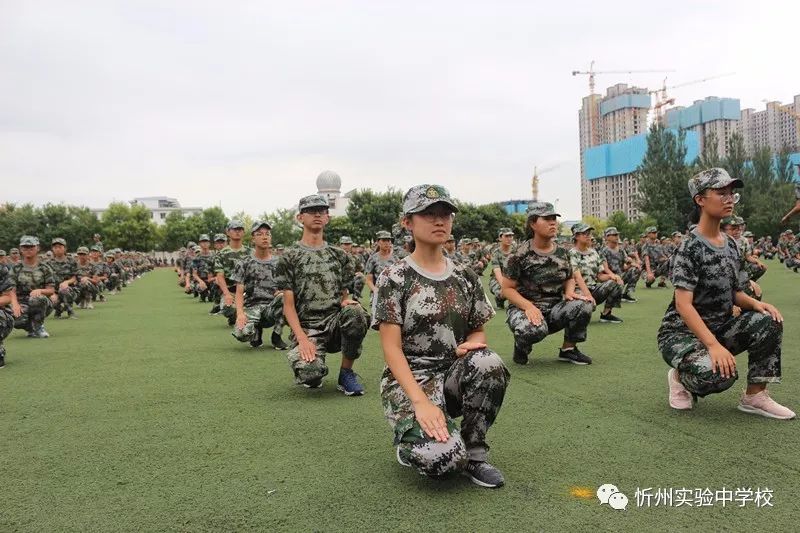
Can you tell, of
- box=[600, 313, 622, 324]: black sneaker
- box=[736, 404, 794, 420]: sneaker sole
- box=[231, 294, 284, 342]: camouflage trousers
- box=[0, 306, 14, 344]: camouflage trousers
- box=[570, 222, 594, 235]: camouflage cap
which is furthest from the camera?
box=[600, 313, 622, 324]: black sneaker

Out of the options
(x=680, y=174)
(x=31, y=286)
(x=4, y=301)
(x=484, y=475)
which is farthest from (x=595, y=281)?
(x=680, y=174)

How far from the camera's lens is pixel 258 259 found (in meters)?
9.27

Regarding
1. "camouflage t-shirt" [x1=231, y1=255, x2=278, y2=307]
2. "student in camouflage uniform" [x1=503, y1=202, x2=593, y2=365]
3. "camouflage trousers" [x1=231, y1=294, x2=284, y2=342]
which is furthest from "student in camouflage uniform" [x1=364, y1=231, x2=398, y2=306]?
"student in camouflage uniform" [x1=503, y1=202, x2=593, y2=365]

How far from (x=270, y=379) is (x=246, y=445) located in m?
2.45

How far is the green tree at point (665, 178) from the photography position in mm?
52906

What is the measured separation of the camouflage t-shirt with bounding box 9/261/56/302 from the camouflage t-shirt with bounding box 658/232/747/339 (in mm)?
10097

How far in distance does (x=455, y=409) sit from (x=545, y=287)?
380 cm

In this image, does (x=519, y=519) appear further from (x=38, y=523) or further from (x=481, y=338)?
(x=38, y=523)

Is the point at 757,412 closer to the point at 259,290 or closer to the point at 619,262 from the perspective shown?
the point at 259,290

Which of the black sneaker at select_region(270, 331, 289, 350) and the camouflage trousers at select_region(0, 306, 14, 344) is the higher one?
the camouflage trousers at select_region(0, 306, 14, 344)

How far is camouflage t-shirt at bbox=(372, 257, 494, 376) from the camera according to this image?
3.66 metres

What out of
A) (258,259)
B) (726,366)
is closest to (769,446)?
(726,366)

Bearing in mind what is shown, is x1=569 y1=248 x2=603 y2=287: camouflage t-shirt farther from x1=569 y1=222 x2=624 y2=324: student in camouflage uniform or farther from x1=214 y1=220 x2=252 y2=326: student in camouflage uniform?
x1=214 y1=220 x2=252 y2=326: student in camouflage uniform

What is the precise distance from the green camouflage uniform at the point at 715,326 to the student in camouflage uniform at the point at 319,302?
2.58 m
